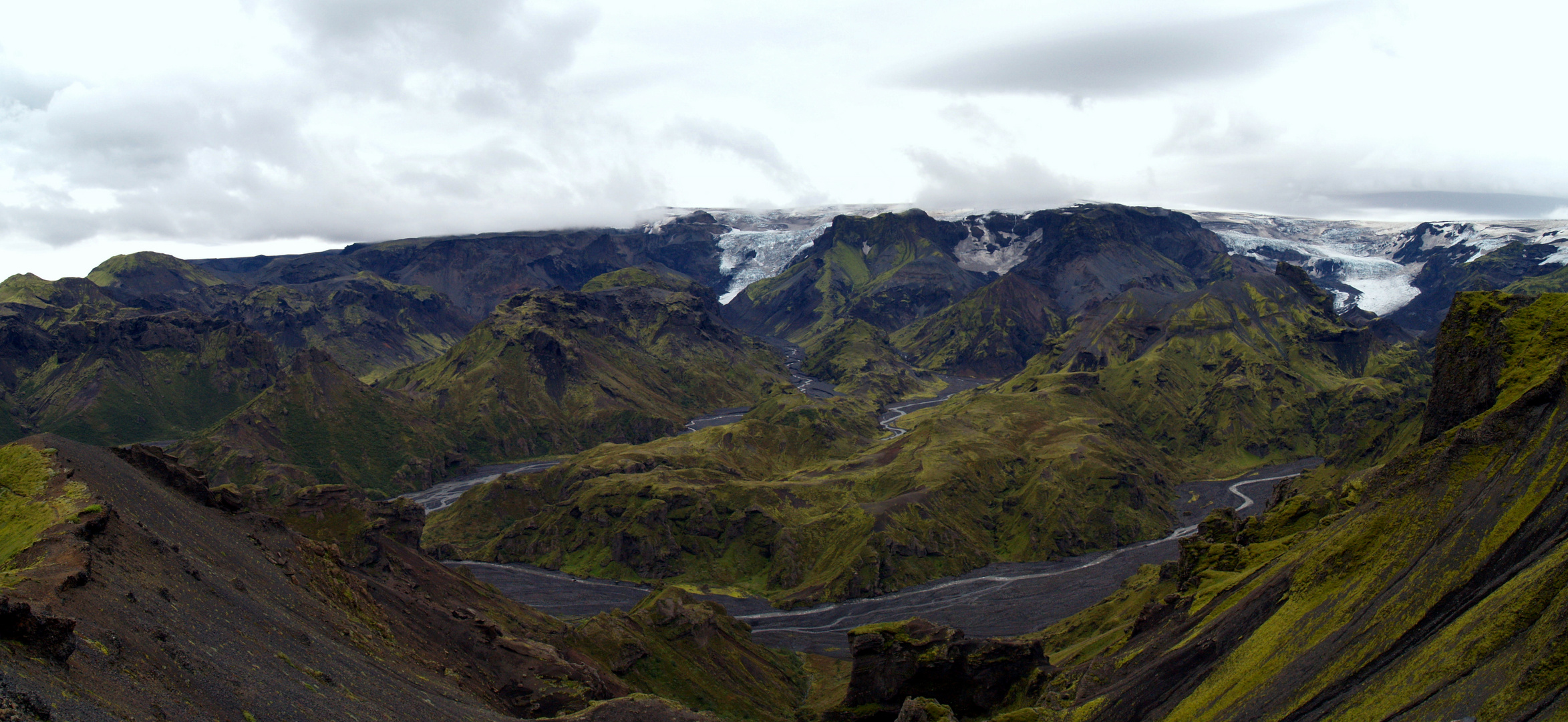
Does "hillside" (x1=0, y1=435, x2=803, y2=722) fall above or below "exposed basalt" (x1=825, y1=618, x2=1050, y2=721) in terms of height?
above

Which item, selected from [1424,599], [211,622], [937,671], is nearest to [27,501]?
[211,622]

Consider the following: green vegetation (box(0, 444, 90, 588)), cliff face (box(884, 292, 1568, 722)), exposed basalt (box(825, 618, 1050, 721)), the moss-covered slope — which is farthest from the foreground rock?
the moss-covered slope

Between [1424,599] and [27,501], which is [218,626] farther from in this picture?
[1424,599]

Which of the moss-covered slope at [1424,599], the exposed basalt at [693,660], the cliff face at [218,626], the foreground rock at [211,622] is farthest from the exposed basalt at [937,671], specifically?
the cliff face at [218,626]

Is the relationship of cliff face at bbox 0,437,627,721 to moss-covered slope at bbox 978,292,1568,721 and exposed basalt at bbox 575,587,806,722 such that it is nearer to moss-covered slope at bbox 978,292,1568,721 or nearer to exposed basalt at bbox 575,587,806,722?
exposed basalt at bbox 575,587,806,722

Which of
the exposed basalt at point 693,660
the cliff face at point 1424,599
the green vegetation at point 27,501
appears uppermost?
the green vegetation at point 27,501

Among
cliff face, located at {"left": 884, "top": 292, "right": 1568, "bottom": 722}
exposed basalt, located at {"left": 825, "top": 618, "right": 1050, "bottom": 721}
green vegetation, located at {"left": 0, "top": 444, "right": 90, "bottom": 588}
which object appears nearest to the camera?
cliff face, located at {"left": 884, "top": 292, "right": 1568, "bottom": 722}

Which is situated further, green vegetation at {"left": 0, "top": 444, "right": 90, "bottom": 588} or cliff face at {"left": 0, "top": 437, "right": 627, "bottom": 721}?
green vegetation at {"left": 0, "top": 444, "right": 90, "bottom": 588}

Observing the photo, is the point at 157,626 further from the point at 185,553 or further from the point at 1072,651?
the point at 1072,651

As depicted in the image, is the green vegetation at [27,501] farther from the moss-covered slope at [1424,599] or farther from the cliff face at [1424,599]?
the moss-covered slope at [1424,599]

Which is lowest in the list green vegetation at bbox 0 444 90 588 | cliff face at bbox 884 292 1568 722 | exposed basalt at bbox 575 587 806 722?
exposed basalt at bbox 575 587 806 722

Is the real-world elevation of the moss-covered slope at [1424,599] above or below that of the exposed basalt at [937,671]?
above

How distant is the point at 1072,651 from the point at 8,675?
141 m

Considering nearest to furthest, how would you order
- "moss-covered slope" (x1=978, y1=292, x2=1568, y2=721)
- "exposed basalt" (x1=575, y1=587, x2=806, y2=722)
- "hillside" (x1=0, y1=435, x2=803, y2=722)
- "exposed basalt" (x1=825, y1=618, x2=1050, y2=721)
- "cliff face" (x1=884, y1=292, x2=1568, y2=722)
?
1. "hillside" (x1=0, y1=435, x2=803, y2=722)
2. "moss-covered slope" (x1=978, y1=292, x2=1568, y2=721)
3. "cliff face" (x1=884, y1=292, x2=1568, y2=722)
4. "exposed basalt" (x1=825, y1=618, x2=1050, y2=721)
5. "exposed basalt" (x1=575, y1=587, x2=806, y2=722)
